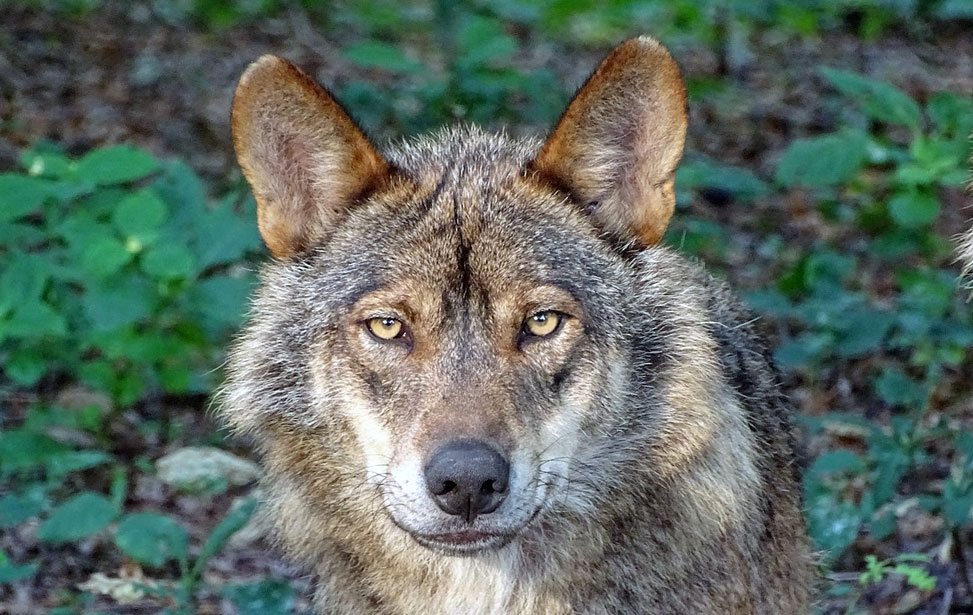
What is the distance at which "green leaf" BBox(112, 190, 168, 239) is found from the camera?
5727 millimetres

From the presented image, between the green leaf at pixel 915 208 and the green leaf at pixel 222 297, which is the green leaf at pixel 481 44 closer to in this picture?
the green leaf at pixel 222 297

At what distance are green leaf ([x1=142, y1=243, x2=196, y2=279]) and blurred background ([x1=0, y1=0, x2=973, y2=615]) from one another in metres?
0.02

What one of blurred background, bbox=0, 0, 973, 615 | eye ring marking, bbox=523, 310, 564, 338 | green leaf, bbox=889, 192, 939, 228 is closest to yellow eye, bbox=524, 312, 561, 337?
eye ring marking, bbox=523, 310, 564, 338

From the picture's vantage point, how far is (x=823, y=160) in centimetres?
651

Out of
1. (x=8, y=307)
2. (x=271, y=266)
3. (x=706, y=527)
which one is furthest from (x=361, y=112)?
(x=706, y=527)

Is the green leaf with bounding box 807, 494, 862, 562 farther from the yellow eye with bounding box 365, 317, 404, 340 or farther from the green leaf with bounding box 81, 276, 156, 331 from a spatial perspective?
the green leaf with bounding box 81, 276, 156, 331

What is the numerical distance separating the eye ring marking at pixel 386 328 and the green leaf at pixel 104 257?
210 centimetres

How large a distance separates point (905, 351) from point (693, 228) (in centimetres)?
147

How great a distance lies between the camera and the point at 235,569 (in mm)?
6320

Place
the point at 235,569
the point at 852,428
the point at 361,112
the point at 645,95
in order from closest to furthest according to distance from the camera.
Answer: the point at 645,95 → the point at 235,569 → the point at 852,428 → the point at 361,112

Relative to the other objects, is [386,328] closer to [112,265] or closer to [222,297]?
[112,265]

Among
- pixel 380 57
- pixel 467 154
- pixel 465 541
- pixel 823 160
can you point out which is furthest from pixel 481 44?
pixel 465 541

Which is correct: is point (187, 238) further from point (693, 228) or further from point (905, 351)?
point (905, 351)

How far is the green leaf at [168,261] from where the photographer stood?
564 centimetres
